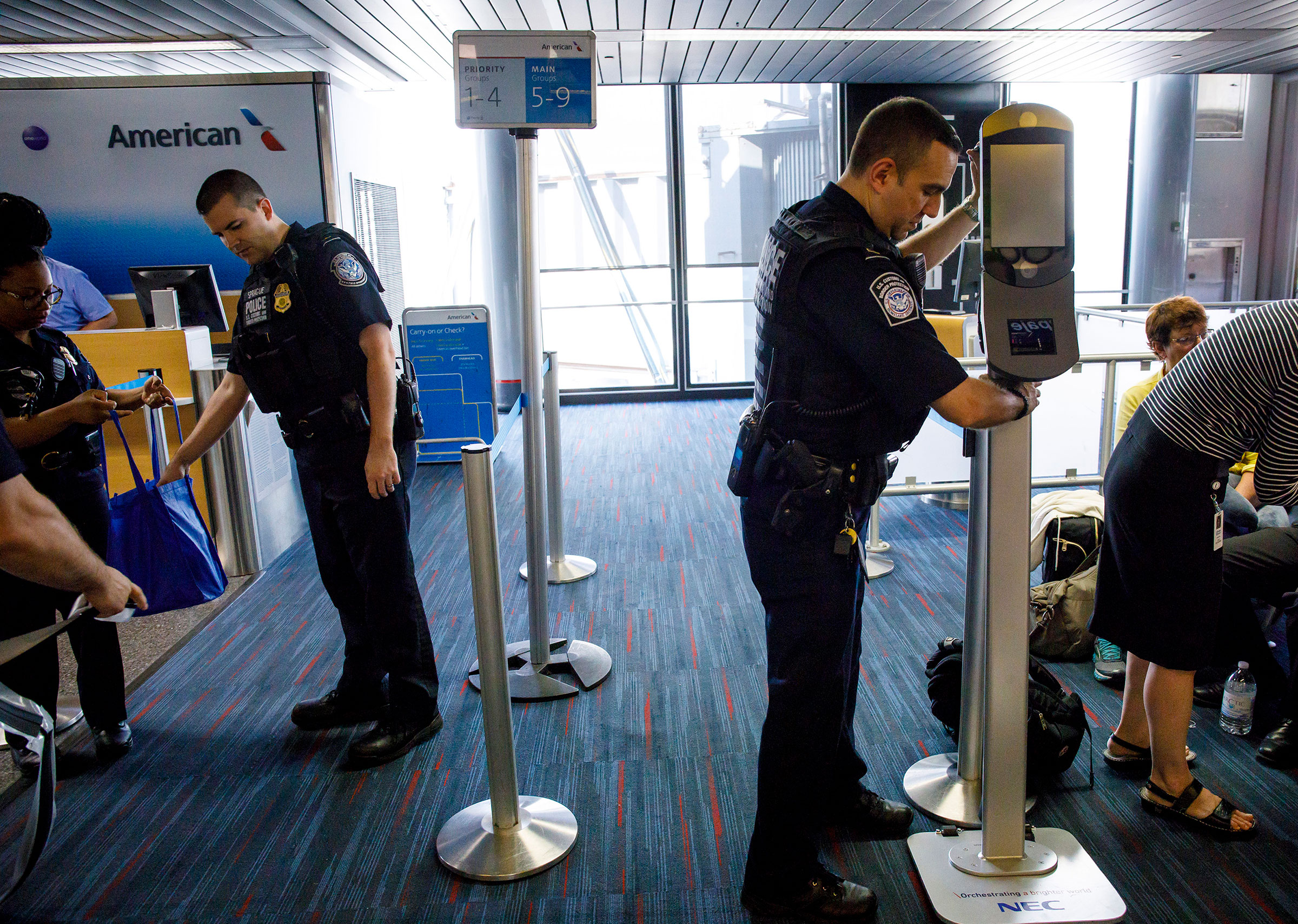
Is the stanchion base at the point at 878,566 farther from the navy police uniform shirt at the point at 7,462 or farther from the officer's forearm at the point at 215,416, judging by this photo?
the navy police uniform shirt at the point at 7,462

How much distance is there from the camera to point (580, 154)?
336 inches

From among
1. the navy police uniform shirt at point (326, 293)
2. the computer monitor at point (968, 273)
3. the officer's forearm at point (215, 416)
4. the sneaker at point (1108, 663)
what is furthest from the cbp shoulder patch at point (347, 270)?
the computer monitor at point (968, 273)

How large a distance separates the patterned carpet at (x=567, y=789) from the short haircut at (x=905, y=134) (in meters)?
1.51

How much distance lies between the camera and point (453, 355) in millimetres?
5398

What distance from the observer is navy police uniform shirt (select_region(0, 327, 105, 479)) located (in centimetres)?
218

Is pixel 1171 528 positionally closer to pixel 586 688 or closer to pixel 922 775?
pixel 922 775

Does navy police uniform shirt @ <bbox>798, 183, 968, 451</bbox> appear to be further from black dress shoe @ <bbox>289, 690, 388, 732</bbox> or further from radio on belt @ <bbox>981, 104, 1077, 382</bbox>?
black dress shoe @ <bbox>289, 690, 388, 732</bbox>

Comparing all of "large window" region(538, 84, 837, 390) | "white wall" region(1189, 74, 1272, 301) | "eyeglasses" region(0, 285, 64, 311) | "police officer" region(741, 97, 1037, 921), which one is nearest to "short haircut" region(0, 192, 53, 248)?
"eyeglasses" region(0, 285, 64, 311)

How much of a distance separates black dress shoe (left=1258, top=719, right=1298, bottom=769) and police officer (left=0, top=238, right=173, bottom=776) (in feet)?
9.85

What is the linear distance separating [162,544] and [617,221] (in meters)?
6.73

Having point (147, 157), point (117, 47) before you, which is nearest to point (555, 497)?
point (147, 157)

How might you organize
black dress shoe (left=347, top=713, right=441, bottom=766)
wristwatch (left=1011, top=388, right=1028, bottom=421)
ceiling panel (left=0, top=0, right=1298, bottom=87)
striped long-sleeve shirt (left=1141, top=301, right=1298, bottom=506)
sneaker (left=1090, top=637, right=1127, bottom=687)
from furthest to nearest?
1. ceiling panel (left=0, top=0, right=1298, bottom=87)
2. sneaker (left=1090, top=637, right=1127, bottom=687)
3. black dress shoe (left=347, top=713, right=441, bottom=766)
4. striped long-sleeve shirt (left=1141, top=301, right=1298, bottom=506)
5. wristwatch (left=1011, top=388, right=1028, bottom=421)

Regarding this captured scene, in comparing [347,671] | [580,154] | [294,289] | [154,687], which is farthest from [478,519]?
[580,154]

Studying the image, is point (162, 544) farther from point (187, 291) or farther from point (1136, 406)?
point (1136, 406)
